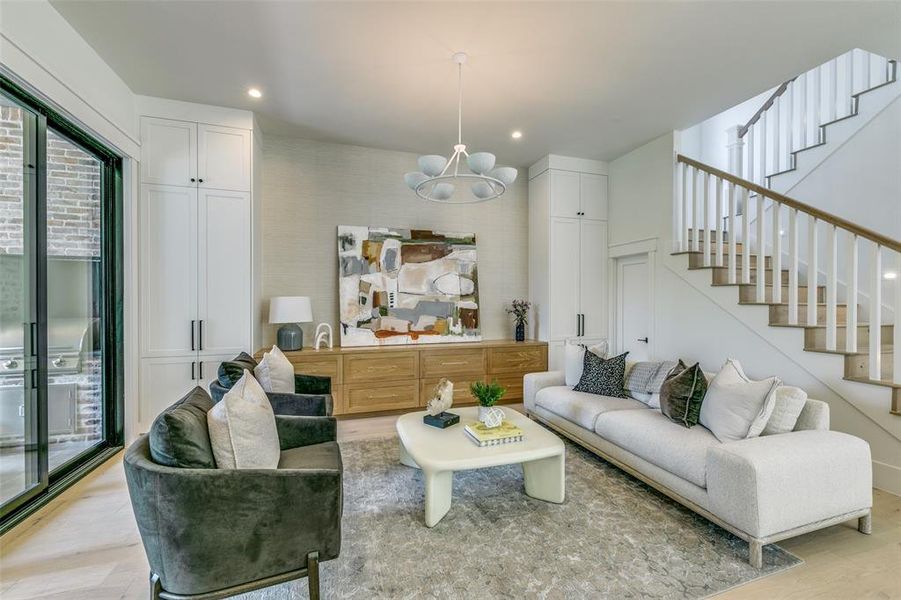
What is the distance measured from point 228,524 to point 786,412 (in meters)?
2.84

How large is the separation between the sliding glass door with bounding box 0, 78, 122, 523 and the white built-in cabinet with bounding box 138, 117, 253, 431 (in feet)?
0.81

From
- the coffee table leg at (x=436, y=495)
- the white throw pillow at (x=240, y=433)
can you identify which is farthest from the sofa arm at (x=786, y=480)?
the white throw pillow at (x=240, y=433)

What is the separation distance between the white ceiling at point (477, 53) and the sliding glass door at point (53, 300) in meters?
0.82

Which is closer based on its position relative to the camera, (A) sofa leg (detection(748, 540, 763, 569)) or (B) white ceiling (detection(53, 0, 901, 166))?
(A) sofa leg (detection(748, 540, 763, 569))

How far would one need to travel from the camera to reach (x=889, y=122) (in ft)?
11.7

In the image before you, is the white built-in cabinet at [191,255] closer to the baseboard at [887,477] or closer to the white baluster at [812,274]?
the white baluster at [812,274]

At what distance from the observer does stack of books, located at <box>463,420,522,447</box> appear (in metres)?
2.42

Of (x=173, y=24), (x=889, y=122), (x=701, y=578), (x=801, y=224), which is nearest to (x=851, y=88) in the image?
(x=889, y=122)

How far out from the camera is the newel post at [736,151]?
4.99 m

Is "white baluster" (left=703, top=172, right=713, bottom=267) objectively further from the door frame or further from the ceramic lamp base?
the ceramic lamp base

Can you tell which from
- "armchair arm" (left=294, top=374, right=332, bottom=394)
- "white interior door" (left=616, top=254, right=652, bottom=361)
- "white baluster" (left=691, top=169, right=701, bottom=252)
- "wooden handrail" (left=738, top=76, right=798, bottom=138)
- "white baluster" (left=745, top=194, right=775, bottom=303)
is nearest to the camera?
"armchair arm" (left=294, top=374, right=332, bottom=394)

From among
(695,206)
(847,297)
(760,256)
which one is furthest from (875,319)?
(695,206)

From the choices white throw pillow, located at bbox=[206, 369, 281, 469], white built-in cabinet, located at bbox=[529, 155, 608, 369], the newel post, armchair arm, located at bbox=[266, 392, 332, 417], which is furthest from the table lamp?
the newel post

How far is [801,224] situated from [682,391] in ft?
10.5
